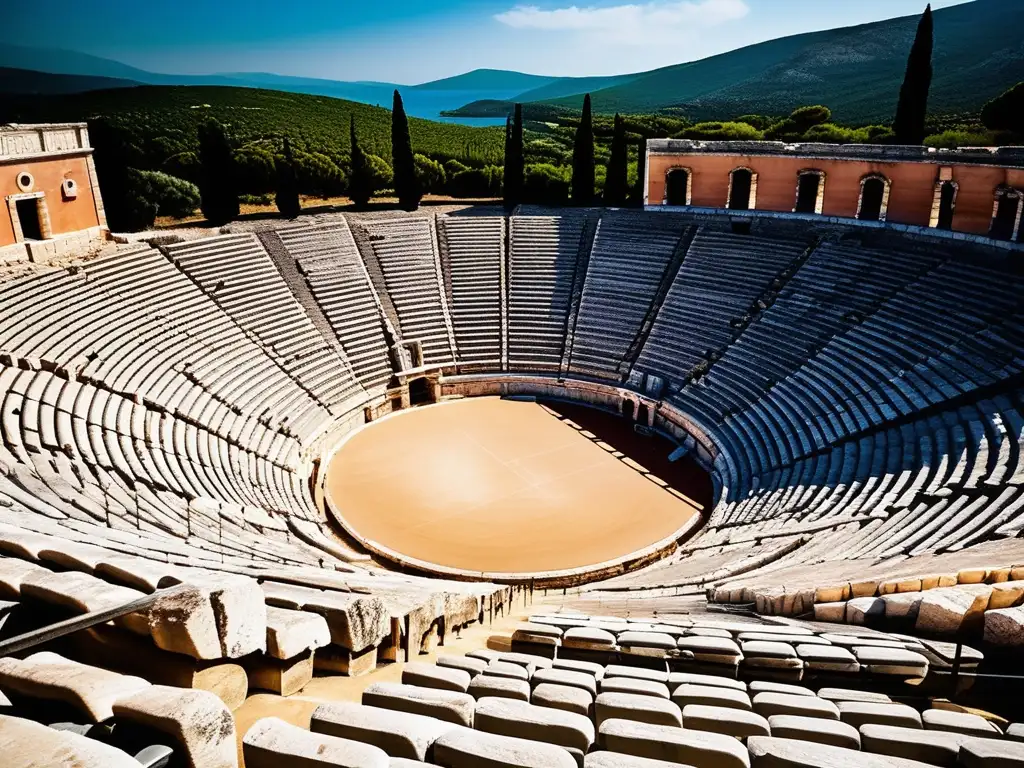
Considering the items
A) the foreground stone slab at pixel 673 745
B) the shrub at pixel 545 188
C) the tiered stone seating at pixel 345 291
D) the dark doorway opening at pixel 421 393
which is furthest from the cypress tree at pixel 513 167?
the foreground stone slab at pixel 673 745

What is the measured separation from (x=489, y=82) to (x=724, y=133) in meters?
171

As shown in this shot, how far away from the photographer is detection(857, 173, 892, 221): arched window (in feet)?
88.5

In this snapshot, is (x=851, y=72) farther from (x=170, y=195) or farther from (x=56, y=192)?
(x=56, y=192)

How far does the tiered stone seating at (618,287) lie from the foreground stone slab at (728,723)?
69.0ft

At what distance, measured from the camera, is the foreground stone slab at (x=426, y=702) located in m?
4.11

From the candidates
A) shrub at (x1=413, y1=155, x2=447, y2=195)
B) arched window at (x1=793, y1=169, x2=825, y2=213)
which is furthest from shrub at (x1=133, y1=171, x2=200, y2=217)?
arched window at (x1=793, y1=169, x2=825, y2=213)

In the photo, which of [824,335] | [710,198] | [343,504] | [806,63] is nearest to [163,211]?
[343,504]

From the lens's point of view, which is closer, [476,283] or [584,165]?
[476,283]

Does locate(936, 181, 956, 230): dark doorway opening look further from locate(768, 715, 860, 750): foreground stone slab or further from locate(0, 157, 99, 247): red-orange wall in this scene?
locate(0, 157, 99, 247): red-orange wall

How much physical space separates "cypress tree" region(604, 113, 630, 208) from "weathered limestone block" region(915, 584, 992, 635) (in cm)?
3053

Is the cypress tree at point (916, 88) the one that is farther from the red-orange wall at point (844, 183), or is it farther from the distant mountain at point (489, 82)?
the distant mountain at point (489, 82)

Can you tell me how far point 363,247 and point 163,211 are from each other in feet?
43.2

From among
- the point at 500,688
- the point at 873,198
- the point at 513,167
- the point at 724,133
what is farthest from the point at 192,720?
the point at 724,133

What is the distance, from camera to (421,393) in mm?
25969
